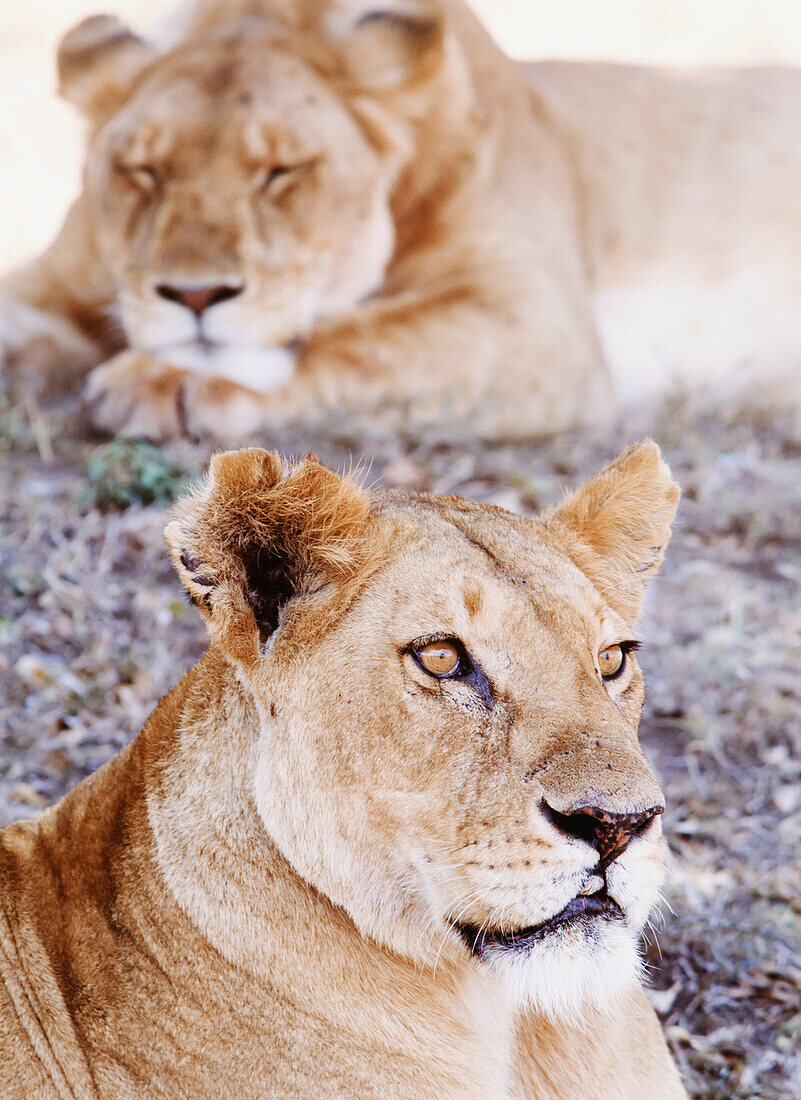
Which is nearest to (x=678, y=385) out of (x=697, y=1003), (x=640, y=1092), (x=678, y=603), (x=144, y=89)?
(x=678, y=603)

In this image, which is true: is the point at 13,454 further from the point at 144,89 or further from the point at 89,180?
the point at 144,89

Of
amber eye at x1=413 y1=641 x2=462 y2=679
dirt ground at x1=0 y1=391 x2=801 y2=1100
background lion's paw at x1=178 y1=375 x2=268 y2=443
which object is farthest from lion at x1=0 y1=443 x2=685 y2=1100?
background lion's paw at x1=178 y1=375 x2=268 y2=443

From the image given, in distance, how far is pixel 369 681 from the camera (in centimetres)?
203

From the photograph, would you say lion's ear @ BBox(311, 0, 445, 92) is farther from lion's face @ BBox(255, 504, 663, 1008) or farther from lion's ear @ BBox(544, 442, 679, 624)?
lion's face @ BBox(255, 504, 663, 1008)

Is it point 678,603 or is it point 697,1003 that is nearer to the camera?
point 697,1003

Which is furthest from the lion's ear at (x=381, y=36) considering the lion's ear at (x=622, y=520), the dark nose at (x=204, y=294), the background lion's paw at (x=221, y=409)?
the lion's ear at (x=622, y=520)

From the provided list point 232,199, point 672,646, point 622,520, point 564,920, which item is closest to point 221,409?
point 232,199

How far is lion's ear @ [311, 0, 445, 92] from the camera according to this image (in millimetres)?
5301

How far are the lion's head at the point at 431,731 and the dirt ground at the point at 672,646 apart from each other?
1.52 meters

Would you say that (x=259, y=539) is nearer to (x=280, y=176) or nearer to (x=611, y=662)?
(x=611, y=662)

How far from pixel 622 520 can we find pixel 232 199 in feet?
10.1

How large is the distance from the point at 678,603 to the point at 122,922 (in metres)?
3.40

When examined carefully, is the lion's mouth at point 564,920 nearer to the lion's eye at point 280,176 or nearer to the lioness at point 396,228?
the lioness at point 396,228

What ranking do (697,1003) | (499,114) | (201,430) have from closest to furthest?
(697,1003)
(201,430)
(499,114)
